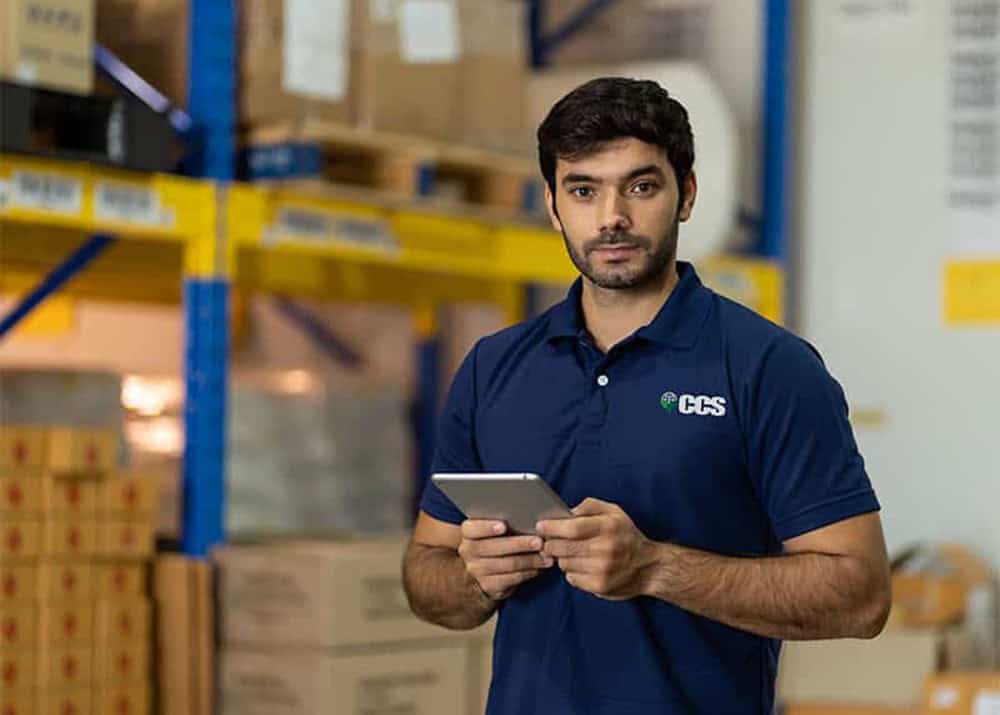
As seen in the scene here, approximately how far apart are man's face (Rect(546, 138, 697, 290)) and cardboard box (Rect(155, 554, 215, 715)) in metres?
3.08

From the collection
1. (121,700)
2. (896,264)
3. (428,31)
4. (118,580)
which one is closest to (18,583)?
(118,580)

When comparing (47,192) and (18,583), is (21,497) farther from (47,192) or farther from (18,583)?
(47,192)

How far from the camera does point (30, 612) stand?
524 centimetres

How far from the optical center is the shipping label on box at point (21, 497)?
17.0 feet

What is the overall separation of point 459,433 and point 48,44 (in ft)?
8.92

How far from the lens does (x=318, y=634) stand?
5.48m

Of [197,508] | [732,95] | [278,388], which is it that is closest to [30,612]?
[197,508]

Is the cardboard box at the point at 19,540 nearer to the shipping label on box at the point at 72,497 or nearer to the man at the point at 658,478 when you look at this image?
the shipping label on box at the point at 72,497

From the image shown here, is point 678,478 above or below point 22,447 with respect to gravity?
above

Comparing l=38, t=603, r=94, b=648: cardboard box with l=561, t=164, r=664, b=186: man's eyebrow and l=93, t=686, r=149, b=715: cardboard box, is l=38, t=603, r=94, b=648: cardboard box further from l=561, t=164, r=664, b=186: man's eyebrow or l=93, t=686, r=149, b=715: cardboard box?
l=561, t=164, r=664, b=186: man's eyebrow

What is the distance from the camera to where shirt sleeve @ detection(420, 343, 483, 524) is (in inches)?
121

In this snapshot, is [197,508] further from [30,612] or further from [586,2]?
[586,2]

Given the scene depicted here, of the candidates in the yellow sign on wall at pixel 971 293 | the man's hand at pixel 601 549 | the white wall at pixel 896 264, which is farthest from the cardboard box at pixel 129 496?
the yellow sign on wall at pixel 971 293

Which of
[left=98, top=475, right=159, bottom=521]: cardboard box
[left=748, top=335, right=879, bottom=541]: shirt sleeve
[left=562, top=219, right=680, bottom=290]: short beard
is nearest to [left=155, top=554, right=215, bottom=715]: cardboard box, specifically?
[left=98, top=475, right=159, bottom=521]: cardboard box
